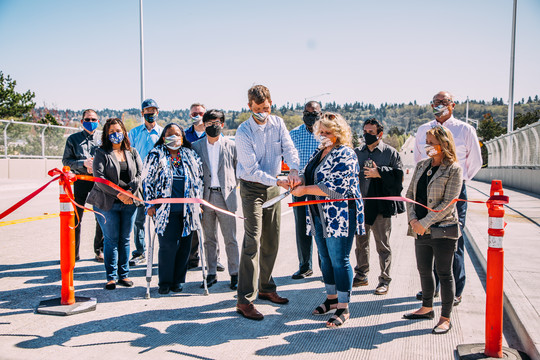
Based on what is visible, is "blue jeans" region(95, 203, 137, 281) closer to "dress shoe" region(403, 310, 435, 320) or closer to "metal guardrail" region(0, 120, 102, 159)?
"dress shoe" region(403, 310, 435, 320)

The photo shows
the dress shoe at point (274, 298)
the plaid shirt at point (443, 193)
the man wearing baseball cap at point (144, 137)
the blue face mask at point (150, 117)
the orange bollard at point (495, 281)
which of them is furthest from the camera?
the blue face mask at point (150, 117)

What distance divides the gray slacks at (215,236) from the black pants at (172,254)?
0.36m

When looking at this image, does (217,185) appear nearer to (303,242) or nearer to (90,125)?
(303,242)

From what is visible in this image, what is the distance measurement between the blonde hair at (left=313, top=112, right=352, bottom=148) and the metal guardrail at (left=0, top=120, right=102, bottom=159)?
753 inches

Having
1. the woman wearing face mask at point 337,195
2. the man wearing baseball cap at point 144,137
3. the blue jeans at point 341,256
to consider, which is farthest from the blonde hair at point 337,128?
the man wearing baseball cap at point 144,137

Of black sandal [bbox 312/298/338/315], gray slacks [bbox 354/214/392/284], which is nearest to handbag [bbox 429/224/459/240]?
black sandal [bbox 312/298/338/315]

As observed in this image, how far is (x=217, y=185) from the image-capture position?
572 cm

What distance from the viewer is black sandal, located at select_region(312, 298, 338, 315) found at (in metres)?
4.66

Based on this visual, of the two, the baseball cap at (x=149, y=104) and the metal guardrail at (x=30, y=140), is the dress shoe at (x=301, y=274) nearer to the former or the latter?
the baseball cap at (x=149, y=104)

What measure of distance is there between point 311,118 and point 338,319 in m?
2.77

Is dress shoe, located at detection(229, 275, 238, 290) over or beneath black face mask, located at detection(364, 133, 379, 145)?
beneath

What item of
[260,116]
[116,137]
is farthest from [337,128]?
[116,137]

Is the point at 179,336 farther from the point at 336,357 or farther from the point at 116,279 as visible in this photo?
the point at 116,279

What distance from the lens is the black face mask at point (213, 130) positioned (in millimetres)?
5617
